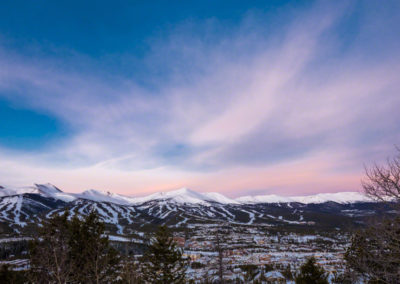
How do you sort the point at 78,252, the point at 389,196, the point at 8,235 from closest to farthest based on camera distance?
1. the point at 389,196
2. the point at 78,252
3. the point at 8,235

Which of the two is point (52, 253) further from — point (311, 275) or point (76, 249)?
point (311, 275)

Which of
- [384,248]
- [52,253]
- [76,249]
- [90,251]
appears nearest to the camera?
[384,248]

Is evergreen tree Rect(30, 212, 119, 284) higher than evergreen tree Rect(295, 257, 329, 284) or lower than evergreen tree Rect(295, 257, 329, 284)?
higher

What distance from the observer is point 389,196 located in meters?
10.7

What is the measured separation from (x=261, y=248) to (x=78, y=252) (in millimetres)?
168074

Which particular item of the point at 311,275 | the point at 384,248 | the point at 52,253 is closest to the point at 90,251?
the point at 52,253

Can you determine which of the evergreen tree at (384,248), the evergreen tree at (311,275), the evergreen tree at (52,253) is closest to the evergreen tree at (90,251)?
the evergreen tree at (52,253)

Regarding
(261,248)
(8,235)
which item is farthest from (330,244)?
(8,235)

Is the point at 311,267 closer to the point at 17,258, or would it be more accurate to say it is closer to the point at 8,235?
the point at 17,258

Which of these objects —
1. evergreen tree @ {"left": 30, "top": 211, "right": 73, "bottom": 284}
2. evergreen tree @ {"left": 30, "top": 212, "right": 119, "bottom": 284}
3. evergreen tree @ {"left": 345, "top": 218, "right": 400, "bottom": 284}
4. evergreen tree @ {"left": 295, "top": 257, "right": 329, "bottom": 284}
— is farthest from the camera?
evergreen tree @ {"left": 295, "top": 257, "right": 329, "bottom": 284}

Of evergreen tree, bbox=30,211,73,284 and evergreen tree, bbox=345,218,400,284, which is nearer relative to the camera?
evergreen tree, bbox=345,218,400,284

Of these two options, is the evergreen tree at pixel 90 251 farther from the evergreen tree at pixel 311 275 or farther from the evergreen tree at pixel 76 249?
the evergreen tree at pixel 311 275

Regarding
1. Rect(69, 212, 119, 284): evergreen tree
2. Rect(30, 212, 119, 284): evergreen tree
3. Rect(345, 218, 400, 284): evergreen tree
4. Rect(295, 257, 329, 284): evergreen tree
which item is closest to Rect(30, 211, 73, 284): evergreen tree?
Rect(30, 212, 119, 284): evergreen tree

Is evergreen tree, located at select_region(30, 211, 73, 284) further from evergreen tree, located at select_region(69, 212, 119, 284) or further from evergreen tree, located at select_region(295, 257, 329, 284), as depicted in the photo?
evergreen tree, located at select_region(295, 257, 329, 284)
